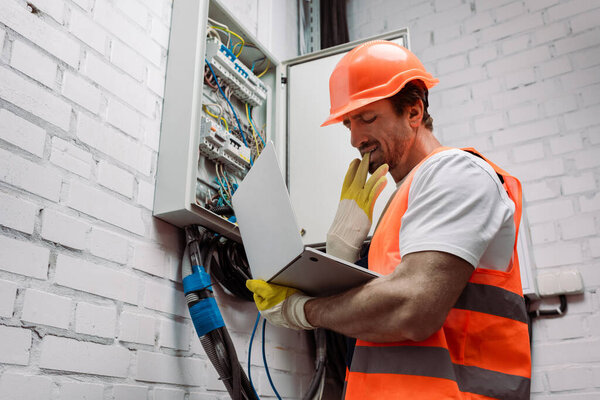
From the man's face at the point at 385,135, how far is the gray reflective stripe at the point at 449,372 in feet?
1.84

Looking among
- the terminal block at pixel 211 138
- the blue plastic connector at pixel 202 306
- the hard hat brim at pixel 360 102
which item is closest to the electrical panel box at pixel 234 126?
the terminal block at pixel 211 138

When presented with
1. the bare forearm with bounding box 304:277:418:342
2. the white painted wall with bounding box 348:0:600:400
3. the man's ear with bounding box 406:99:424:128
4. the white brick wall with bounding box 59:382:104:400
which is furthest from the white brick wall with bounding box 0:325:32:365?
the white painted wall with bounding box 348:0:600:400

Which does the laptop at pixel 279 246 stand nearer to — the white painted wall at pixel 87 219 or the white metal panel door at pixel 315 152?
the white painted wall at pixel 87 219

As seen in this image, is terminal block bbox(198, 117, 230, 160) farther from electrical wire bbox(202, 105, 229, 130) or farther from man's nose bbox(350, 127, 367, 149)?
man's nose bbox(350, 127, 367, 149)

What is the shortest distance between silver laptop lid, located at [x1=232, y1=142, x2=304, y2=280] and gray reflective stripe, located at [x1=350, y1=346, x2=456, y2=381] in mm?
259

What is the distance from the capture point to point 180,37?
1.85 m

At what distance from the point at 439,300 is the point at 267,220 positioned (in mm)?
416

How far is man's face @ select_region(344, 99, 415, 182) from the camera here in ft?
4.63

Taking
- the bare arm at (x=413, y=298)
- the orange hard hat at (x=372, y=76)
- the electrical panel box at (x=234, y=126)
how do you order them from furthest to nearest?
the electrical panel box at (x=234, y=126), the orange hard hat at (x=372, y=76), the bare arm at (x=413, y=298)

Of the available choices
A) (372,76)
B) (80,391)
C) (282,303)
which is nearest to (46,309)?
(80,391)

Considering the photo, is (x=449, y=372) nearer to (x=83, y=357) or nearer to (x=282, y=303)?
(x=282, y=303)

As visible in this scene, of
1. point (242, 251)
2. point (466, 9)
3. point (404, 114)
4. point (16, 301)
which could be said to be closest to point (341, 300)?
Result: point (404, 114)

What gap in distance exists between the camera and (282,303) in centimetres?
121

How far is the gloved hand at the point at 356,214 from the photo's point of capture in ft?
4.66
